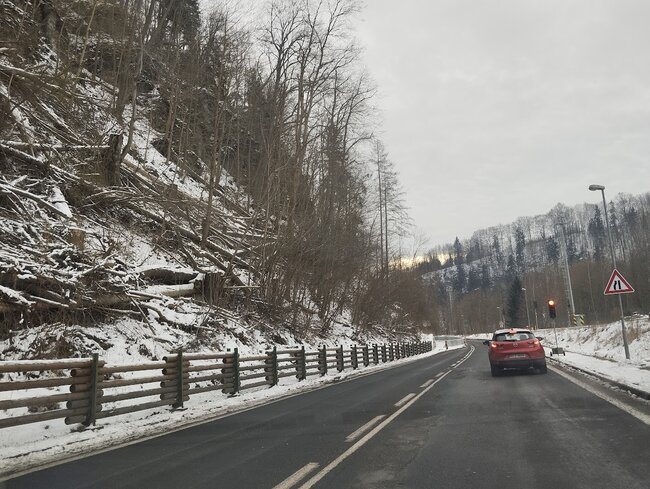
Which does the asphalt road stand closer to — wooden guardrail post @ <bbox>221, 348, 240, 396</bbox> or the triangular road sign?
wooden guardrail post @ <bbox>221, 348, 240, 396</bbox>

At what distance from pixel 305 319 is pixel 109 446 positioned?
21.4 metres

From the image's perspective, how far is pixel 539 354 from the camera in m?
17.4

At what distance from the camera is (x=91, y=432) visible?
8.31 meters

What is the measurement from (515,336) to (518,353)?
67 centimetres

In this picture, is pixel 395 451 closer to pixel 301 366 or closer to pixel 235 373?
pixel 235 373

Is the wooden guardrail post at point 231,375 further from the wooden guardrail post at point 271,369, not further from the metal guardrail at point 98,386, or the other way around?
the wooden guardrail post at point 271,369

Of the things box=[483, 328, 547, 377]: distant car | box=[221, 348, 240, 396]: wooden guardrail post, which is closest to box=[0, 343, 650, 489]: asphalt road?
box=[221, 348, 240, 396]: wooden guardrail post

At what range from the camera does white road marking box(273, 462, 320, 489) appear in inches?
199

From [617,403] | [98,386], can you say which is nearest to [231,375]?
[98,386]

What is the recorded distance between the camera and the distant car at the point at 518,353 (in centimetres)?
1736

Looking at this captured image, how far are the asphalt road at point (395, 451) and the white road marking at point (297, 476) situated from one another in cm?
1

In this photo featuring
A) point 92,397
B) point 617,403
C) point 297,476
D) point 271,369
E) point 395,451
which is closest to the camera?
point 297,476

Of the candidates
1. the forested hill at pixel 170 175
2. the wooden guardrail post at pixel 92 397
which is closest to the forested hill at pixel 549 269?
the forested hill at pixel 170 175

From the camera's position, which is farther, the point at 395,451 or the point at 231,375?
the point at 231,375
